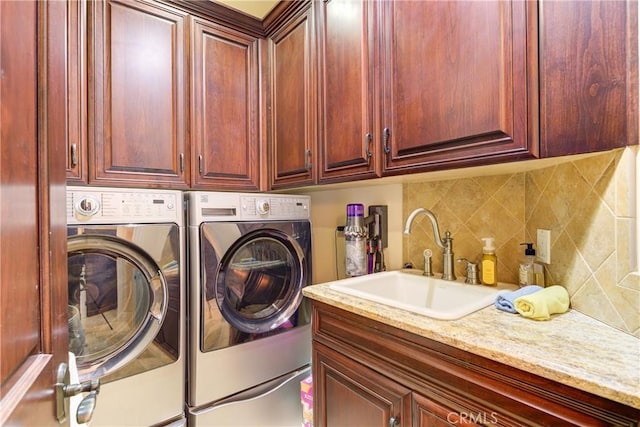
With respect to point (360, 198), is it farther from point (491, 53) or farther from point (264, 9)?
point (264, 9)

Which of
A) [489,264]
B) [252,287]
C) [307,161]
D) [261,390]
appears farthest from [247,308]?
[489,264]

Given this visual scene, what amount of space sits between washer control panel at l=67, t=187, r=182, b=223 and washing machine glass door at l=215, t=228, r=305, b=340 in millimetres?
345

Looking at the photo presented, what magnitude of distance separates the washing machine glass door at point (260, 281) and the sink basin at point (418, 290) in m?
0.50

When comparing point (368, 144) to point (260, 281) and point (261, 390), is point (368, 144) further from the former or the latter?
point (261, 390)

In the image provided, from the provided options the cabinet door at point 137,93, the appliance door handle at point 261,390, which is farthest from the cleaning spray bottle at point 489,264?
the cabinet door at point 137,93

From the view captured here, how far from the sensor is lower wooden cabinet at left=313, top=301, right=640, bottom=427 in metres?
0.58

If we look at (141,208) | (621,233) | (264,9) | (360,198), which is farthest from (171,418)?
(264,9)

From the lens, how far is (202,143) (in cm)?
158

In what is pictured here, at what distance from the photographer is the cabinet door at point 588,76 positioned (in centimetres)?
66

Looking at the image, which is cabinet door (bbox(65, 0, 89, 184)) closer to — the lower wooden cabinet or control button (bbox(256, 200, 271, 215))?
control button (bbox(256, 200, 271, 215))

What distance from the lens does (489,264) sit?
45.8 inches

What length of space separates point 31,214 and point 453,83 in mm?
1075

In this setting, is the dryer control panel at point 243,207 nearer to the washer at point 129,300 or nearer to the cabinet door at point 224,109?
the washer at point 129,300

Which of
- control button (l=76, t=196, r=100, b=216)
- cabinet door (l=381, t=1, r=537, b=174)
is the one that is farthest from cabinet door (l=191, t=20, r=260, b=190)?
cabinet door (l=381, t=1, r=537, b=174)
